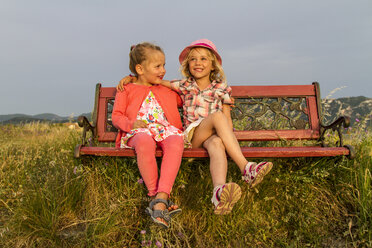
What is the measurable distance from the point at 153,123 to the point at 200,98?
614mm

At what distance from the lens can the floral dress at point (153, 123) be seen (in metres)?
2.88

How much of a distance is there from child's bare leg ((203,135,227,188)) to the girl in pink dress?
26 cm

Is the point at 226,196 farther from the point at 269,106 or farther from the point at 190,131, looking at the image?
the point at 269,106

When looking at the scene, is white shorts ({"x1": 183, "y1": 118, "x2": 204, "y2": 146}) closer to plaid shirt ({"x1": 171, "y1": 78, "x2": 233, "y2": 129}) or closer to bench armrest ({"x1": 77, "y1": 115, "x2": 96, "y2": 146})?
plaid shirt ({"x1": 171, "y1": 78, "x2": 233, "y2": 129})

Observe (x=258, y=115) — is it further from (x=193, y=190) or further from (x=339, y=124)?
(x=193, y=190)

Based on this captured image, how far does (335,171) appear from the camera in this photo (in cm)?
303

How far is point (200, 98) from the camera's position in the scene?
11.1ft

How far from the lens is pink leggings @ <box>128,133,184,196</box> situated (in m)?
2.49

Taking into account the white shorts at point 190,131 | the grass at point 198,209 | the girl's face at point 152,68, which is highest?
the girl's face at point 152,68

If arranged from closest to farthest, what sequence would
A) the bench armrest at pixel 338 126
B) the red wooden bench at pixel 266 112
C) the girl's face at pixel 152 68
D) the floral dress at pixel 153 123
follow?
the floral dress at pixel 153 123
the bench armrest at pixel 338 126
the girl's face at pixel 152 68
the red wooden bench at pixel 266 112

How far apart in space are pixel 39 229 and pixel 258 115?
2587 millimetres

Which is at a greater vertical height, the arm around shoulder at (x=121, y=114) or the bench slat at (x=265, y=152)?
the arm around shoulder at (x=121, y=114)

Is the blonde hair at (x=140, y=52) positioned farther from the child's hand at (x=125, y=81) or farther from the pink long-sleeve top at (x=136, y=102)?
the pink long-sleeve top at (x=136, y=102)

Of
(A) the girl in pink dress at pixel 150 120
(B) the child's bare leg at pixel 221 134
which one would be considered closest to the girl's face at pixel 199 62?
(A) the girl in pink dress at pixel 150 120
